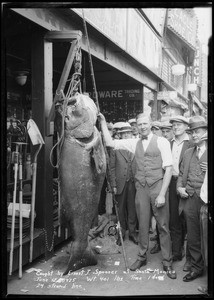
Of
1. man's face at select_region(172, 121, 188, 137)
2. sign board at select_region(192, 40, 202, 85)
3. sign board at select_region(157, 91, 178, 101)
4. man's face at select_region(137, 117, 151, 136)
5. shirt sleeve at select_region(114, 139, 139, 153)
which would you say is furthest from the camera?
sign board at select_region(192, 40, 202, 85)

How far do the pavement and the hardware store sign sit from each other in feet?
22.0

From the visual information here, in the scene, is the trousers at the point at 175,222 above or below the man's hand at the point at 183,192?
below

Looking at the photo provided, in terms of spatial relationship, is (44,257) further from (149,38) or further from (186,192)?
(149,38)

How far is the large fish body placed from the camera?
4.56 metres

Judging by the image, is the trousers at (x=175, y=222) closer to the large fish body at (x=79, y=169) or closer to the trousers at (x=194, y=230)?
the trousers at (x=194, y=230)

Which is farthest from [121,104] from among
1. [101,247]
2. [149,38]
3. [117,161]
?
[101,247]

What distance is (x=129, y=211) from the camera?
265 inches

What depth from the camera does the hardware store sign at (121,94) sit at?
36.6ft

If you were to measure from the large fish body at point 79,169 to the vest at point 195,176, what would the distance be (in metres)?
1.21

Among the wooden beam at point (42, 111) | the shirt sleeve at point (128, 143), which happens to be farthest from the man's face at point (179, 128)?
the wooden beam at point (42, 111)

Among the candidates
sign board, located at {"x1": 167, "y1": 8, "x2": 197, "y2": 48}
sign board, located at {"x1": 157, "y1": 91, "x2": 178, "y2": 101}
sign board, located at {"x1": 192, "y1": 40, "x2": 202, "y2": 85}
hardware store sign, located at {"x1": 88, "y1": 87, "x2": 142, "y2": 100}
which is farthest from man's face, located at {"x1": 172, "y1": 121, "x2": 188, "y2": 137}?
sign board, located at {"x1": 192, "y1": 40, "x2": 202, "y2": 85}

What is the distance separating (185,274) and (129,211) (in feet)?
6.42

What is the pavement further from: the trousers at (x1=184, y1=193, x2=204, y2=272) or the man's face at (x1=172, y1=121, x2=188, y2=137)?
the man's face at (x1=172, y1=121, x2=188, y2=137)

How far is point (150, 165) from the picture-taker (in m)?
5.11
